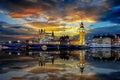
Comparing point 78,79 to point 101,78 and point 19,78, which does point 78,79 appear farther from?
point 19,78

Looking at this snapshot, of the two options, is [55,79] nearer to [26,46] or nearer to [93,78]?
[93,78]

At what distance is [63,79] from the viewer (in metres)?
20.6

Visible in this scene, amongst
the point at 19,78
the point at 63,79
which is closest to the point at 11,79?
the point at 19,78

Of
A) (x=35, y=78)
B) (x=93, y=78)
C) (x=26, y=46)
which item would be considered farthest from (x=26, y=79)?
(x=26, y=46)

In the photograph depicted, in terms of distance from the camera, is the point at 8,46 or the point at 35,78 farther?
the point at 8,46

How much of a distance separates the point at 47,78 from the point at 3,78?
147 inches

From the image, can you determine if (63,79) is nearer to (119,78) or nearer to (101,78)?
(101,78)

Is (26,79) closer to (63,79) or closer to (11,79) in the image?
(11,79)

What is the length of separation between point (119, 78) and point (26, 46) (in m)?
155

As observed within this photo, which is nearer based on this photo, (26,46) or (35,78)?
(35,78)

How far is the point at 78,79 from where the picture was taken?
2062cm

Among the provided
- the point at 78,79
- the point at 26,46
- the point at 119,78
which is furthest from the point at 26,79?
the point at 26,46

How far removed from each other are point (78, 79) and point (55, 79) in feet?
6.06

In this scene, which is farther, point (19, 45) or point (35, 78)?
point (19, 45)
